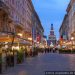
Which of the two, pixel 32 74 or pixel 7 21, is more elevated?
pixel 7 21

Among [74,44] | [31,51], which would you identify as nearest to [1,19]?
[31,51]

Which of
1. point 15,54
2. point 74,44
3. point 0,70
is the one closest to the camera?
point 0,70

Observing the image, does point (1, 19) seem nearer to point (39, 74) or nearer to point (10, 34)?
Answer: point (10, 34)

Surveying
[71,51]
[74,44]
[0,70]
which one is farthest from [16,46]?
[74,44]

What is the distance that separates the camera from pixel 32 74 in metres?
24.4

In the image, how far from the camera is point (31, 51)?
228ft

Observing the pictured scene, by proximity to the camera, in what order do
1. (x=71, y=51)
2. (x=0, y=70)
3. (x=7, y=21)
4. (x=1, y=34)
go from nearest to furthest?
(x=0, y=70) < (x=1, y=34) < (x=7, y=21) < (x=71, y=51)

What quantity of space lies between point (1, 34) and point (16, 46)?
59.1ft

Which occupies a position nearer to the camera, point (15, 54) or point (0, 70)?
point (0, 70)

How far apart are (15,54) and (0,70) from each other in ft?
34.7

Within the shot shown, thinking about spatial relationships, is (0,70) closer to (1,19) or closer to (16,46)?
(16,46)

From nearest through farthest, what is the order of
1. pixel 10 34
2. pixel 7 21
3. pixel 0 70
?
pixel 0 70
pixel 10 34
pixel 7 21

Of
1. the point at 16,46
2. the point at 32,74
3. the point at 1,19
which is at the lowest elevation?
the point at 32,74

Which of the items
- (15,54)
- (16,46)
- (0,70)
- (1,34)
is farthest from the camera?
(16,46)
